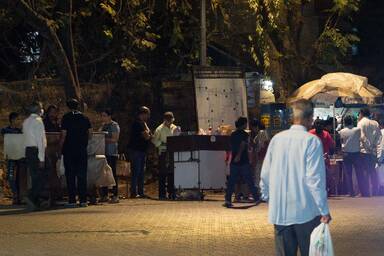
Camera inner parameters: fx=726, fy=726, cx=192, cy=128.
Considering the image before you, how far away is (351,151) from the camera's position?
16859mm

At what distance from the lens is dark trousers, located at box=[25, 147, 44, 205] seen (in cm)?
1346

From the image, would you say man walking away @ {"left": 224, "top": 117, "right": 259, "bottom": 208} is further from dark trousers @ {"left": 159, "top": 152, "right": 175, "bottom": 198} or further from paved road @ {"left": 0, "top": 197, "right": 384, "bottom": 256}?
dark trousers @ {"left": 159, "top": 152, "right": 175, "bottom": 198}

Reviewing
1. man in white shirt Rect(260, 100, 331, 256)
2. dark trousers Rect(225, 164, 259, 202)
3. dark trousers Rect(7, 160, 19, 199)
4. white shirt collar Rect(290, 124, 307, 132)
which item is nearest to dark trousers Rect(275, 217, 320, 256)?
man in white shirt Rect(260, 100, 331, 256)

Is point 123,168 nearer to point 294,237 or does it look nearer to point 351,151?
point 351,151

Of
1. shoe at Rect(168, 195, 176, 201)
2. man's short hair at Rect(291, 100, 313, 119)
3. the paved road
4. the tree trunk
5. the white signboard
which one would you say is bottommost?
the paved road

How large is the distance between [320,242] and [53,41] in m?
12.2

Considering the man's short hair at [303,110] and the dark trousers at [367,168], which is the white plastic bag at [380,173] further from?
the man's short hair at [303,110]

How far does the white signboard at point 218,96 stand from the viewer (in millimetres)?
17078

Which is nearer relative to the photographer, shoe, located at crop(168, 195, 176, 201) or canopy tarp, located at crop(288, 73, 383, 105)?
shoe, located at crop(168, 195, 176, 201)

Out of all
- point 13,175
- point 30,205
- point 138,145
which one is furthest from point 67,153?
point 138,145

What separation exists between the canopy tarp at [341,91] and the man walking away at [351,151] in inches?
84.6

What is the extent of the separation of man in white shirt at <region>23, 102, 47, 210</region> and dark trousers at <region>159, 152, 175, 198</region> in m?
3.41

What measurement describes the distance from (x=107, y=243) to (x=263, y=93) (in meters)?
12.5

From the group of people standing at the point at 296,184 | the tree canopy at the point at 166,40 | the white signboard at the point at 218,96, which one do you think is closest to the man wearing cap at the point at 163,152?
the white signboard at the point at 218,96
